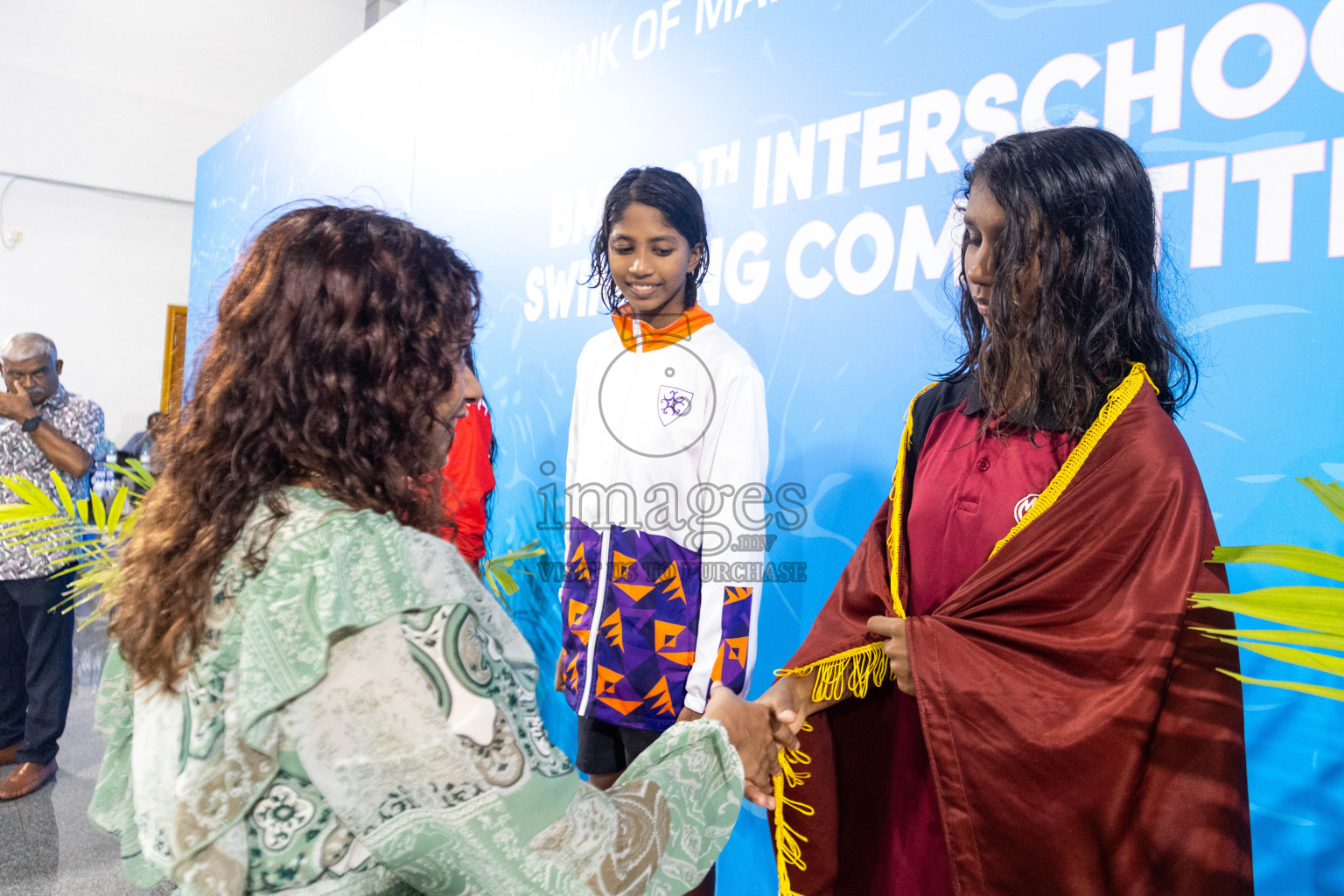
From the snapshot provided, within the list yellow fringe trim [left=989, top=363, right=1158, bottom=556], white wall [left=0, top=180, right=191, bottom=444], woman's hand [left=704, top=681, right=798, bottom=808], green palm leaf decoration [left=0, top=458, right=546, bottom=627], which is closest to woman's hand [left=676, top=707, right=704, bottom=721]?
woman's hand [left=704, top=681, right=798, bottom=808]

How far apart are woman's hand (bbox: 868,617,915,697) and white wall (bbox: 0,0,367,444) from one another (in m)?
9.41

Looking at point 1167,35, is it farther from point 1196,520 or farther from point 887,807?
point 887,807

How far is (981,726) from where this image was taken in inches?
46.8

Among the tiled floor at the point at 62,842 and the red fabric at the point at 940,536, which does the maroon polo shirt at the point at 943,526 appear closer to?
the red fabric at the point at 940,536

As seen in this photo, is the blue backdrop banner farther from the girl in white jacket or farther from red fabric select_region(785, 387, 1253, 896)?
red fabric select_region(785, 387, 1253, 896)

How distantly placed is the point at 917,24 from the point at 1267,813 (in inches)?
62.9

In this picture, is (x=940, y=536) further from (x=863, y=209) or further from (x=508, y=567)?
(x=508, y=567)

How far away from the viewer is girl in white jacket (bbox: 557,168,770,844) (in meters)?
2.01

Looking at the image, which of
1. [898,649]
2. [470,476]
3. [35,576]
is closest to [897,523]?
[898,649]

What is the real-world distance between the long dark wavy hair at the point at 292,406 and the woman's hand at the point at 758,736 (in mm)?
685

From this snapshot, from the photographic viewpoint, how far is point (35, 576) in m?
3.29

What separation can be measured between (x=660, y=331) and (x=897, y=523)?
3.02ft

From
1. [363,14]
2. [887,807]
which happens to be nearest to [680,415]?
[887,807]

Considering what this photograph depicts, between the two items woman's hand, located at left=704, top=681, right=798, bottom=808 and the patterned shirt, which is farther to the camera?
the patterned shirt
